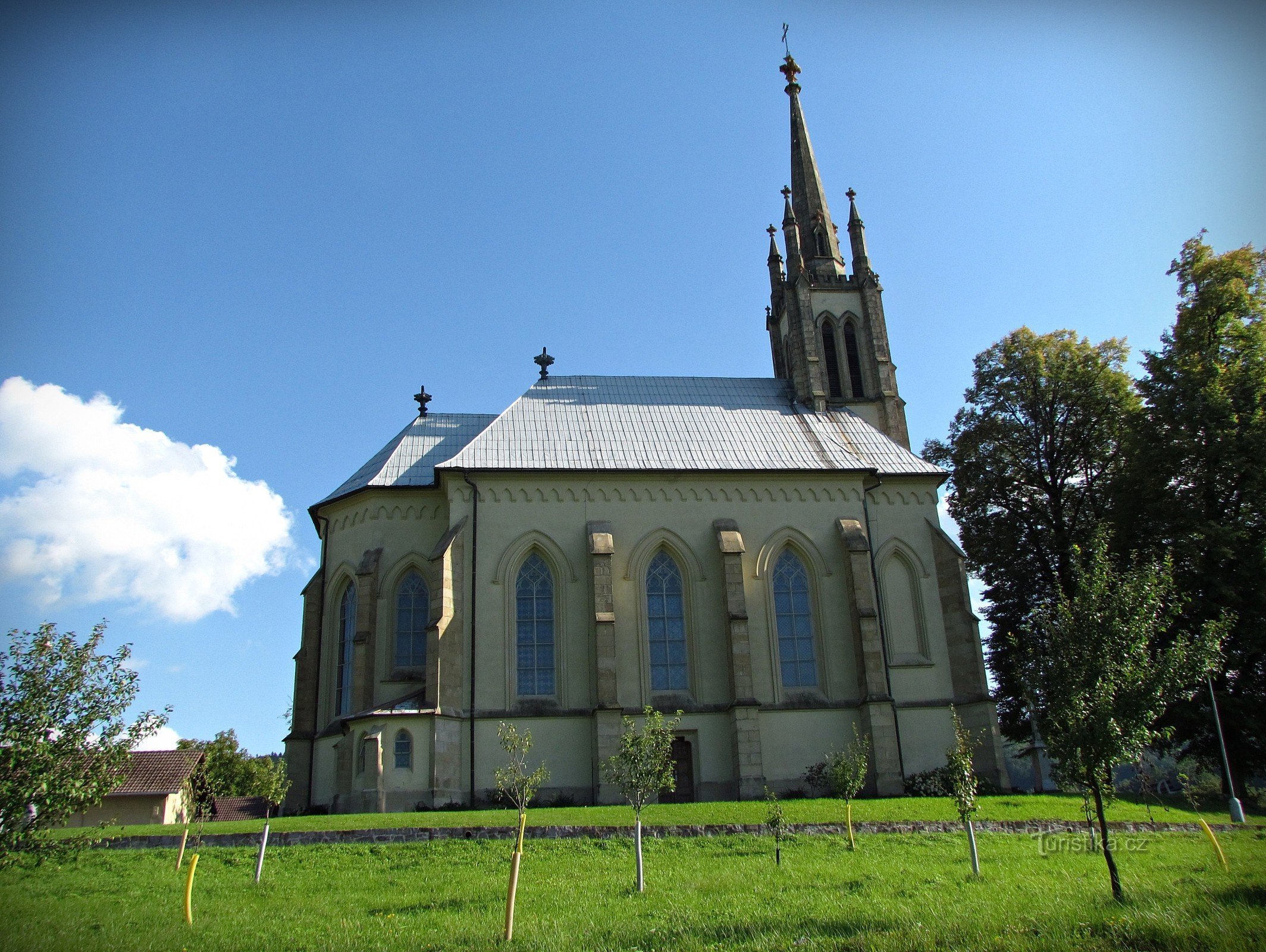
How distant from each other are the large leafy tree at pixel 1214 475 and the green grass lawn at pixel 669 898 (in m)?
10.7

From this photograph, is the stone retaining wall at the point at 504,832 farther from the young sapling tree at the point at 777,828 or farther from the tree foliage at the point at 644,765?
Result: the tree foliage at the point at 644,765

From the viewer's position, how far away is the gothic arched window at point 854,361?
39.6 meters

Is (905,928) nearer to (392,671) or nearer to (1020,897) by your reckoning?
(1020,897)

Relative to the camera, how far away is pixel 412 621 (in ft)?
103

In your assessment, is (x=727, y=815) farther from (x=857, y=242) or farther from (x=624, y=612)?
(x=857, y=242)

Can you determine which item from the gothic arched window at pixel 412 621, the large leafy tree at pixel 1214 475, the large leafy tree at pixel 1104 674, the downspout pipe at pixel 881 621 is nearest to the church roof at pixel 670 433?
the downspout pipe at pixel 881 621

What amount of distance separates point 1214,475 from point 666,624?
58.7 feet

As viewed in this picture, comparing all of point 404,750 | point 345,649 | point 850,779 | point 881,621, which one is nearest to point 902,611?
point 881,621

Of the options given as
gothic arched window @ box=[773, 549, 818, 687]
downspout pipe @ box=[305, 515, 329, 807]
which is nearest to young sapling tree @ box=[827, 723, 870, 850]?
gothic arched window @ box=[773, 549, 818, 687]

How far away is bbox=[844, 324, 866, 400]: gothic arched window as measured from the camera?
39647 mm

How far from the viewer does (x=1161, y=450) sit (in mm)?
30703

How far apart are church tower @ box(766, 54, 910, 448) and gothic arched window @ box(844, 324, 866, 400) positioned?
0.04m

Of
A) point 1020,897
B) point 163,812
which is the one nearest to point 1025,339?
point 1020,897

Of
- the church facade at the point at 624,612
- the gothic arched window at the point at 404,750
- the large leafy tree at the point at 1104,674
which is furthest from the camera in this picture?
the church facade at the point at 624,612
